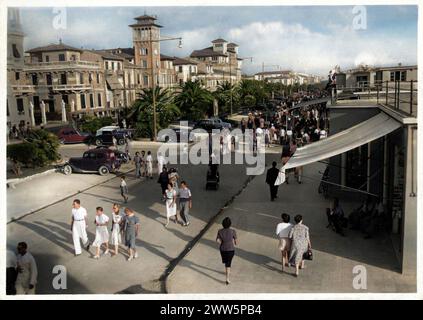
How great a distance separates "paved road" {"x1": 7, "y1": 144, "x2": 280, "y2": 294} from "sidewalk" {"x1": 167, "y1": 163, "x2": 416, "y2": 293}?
72cm

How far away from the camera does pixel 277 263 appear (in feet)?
34.3

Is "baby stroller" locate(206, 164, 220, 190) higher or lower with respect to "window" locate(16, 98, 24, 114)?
lower

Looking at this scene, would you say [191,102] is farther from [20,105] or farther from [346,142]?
[346,142]

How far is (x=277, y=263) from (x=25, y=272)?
17.9 feet

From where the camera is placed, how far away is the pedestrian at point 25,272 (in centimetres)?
872

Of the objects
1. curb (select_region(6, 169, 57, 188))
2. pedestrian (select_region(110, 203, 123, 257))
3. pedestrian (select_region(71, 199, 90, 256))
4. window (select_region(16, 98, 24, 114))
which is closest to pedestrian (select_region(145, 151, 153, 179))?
curb (select_region(6, 169, 57, 188))

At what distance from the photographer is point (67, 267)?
10.5 metres

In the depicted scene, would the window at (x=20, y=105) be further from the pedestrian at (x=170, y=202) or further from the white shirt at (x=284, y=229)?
the white shirt at (x=284, y=229)

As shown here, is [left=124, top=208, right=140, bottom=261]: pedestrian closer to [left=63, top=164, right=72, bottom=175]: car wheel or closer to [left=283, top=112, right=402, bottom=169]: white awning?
[left=283, top=112, right=402, bottom=169]: white awning

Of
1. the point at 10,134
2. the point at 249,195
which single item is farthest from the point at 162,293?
the point at 10,134

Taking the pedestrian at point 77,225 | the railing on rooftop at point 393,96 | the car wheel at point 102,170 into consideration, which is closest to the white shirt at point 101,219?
the pedestrian at point 77,225

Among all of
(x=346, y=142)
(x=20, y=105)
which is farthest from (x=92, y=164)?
(x=20, y=105)

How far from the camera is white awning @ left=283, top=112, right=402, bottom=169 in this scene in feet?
34.4
